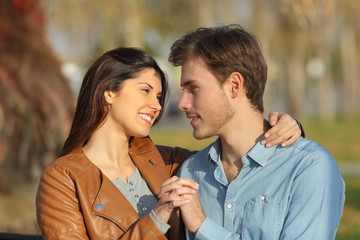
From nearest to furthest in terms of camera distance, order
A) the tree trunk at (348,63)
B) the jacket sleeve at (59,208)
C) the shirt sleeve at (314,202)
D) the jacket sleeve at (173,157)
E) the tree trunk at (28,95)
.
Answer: the shirt sleeve at (314,202), the jacket sleeve at (59,208), the jacket sleeve at (173,157), the tree trunk at (28,95), the tree trunk at (348,63)

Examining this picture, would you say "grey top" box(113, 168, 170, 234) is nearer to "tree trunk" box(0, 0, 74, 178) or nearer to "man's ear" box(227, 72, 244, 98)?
"man's ear" box(227, 72, 244, 98)

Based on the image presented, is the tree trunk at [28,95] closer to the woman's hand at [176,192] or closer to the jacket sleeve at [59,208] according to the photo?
the jacket sleeve at [59,208]

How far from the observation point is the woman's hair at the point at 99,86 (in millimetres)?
3139

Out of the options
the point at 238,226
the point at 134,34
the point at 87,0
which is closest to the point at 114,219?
the point at 238,226

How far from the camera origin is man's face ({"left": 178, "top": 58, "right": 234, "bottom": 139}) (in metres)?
2.89

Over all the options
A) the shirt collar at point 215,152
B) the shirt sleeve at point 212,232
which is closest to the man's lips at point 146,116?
the shirt collar at point 215,152

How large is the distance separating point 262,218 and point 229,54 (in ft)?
2.89

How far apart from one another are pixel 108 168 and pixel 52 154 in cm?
318

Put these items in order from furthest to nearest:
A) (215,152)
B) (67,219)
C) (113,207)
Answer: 1. (215,152)
2. (113,207)
3. (67,219)

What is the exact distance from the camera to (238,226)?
2721mm

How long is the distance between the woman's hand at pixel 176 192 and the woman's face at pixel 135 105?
0.62m

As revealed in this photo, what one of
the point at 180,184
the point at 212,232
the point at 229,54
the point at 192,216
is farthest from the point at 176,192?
the point at 229,54

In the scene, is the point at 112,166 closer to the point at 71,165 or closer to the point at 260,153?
the point at 71,165

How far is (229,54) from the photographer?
9.45 feet
